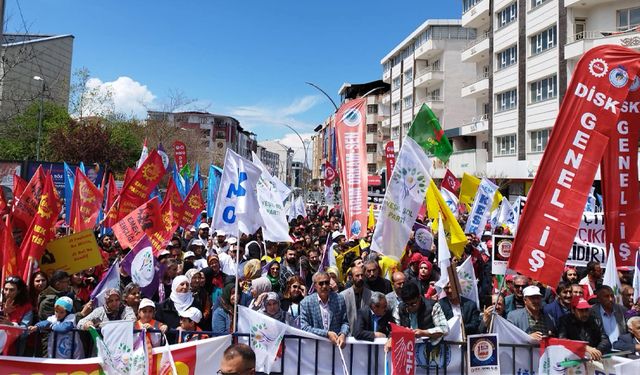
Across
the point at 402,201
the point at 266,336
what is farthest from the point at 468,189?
the point at 266,336

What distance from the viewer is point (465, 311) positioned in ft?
18.7

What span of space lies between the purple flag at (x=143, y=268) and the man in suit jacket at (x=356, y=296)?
9.92 feet

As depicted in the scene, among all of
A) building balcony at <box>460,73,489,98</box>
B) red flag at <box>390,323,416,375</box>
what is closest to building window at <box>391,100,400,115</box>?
building balcony at <box>460,73,489,98</box>

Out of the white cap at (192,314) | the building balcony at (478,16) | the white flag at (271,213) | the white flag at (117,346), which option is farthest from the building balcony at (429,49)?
the white flag at (117,346)

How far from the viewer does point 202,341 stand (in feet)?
16.6

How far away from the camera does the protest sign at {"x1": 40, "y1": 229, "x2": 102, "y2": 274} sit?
7.57 meters

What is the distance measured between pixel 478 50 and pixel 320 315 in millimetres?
36958

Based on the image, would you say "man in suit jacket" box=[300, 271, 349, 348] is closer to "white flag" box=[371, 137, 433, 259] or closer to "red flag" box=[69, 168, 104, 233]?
"white flag" box=[371, 137, 433, 259]

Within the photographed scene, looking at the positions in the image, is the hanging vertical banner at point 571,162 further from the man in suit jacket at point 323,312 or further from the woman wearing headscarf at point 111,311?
the woman wearing headscarf at point 111,311

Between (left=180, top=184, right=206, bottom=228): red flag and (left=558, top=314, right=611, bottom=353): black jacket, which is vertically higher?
(left=180, top=184, right=206, bottom=228): red flag

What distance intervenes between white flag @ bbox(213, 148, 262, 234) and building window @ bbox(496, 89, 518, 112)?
30.0 meters

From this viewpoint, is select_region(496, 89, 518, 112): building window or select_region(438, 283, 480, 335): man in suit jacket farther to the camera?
select_region(496, 89, 518, 112): building window

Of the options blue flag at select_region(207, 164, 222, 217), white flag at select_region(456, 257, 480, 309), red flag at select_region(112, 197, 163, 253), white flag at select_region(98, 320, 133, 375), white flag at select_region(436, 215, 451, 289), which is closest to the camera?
white flag at select_region(98, 320, 133, 375)

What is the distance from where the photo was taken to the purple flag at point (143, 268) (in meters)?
7.51
